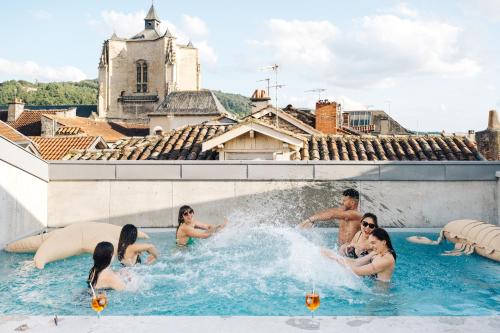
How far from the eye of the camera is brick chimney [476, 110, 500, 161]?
2447 cm

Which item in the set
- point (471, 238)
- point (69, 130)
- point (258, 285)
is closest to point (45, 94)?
point (69, 130)

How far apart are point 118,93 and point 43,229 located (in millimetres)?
89155

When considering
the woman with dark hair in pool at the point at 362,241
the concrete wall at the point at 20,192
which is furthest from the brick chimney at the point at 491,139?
the concrete wall at the point at 20,192

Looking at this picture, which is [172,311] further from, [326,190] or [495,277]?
[326,190]

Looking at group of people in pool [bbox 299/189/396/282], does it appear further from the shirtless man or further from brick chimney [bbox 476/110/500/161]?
brick chimney [bbox 476/110/500/161]

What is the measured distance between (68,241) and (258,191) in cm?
516

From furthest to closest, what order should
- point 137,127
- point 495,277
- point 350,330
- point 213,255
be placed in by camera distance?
point 137,127 → point 213,255 → point 495,277 → point 350,330

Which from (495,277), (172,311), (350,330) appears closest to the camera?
(350,330)

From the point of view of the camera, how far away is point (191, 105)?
223 ft

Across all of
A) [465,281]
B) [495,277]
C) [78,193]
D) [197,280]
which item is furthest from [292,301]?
[78,193]

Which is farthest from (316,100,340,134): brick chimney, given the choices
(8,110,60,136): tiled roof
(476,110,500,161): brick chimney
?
(8,110,60,136): tiled roof

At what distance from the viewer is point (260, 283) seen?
8750mm

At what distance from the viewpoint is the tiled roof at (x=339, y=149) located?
16984 millimetres

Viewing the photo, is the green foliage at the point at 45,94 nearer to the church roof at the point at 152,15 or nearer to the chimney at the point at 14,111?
the church roof at the point at 152,15
